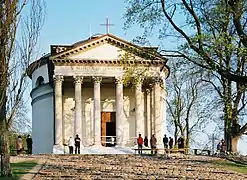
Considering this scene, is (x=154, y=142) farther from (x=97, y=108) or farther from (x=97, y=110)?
(x=97, y=108)

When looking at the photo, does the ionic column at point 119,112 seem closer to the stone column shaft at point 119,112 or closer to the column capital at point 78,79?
the stone column shaft at point 119,112

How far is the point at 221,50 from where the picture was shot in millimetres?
18609

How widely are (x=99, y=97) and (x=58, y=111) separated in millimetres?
3928

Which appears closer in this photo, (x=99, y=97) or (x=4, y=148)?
(x=4, y=148)

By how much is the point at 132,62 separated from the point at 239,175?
21.9 feet

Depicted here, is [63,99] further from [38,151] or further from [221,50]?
[221,50]

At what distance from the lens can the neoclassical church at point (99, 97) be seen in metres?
51.1

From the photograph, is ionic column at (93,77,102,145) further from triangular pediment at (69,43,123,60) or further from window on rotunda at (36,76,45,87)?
window on rotunda at (36,76,45,87)

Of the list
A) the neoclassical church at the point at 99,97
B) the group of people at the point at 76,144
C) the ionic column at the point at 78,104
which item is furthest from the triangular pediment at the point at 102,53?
the group of people at the point at 76,144

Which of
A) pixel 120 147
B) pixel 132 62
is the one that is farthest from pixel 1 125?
pixel 120 147

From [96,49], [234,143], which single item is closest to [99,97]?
[96,49]

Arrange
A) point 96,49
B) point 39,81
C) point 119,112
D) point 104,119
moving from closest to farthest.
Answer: point 119,112
point 96,49
point 104,119
point 39,81

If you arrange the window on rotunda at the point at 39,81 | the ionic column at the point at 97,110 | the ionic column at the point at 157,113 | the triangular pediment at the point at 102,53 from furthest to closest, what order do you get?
Result: the window on rotunda at the point at 39,81, the ionic column at the point at 157,113, the triangular pediment at the point at 102,53, the ionic column at the point at 97,110

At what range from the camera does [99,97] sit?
51.8m
